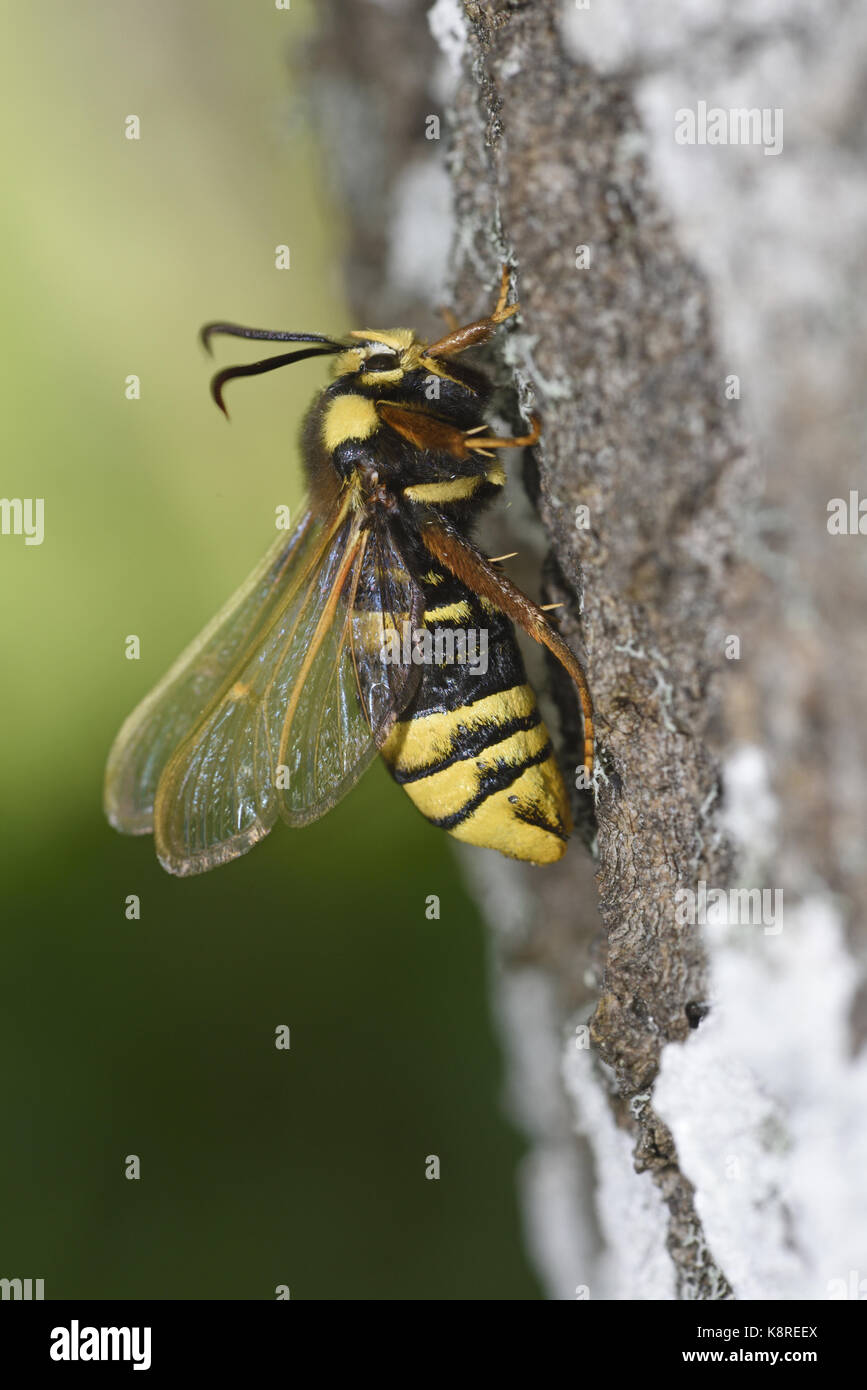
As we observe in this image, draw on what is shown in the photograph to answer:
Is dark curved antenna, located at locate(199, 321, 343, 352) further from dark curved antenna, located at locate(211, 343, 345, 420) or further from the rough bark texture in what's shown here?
the rough bark texture

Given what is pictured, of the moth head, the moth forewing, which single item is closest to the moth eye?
the moth head

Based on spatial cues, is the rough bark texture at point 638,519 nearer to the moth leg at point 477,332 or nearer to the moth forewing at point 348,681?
the moth leg at point 477,332

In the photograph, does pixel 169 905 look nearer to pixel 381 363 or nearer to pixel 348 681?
pixel 348 681

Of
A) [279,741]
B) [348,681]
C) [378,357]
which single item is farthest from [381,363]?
[279,741]

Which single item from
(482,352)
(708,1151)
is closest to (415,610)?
(482,352)

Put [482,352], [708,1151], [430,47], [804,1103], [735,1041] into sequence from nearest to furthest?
[804,1103]
[735,1041]
[708,1151]
[482,352]
[430,47]

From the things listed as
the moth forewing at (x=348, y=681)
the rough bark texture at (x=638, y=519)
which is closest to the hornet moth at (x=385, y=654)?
the moth forewing at (x=348, y=681)
